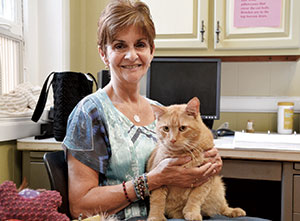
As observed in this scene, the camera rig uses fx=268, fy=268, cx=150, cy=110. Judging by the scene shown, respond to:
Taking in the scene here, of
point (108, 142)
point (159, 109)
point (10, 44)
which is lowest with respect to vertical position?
point (108, 142)

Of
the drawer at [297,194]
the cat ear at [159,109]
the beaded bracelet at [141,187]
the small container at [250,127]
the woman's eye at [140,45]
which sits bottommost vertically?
the drawer at [297,194]

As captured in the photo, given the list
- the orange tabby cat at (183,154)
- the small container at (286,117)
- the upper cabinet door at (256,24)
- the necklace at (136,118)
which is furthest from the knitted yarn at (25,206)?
the small container at (286,117)

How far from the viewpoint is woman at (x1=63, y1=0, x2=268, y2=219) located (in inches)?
34.5

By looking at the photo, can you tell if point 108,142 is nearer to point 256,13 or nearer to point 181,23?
point 181,23

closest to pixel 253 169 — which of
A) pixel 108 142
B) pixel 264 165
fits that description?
pixel 264 165

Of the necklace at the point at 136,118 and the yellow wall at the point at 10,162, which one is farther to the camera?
the yellow wall at the point at 10,162

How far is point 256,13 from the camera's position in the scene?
1.67 m

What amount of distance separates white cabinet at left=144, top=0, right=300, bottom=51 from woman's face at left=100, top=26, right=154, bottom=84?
80 cm

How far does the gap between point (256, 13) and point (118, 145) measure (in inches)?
50.7

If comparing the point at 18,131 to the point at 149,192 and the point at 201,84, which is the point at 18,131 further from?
the point at 201,84

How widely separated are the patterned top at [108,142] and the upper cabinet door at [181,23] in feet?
2.96

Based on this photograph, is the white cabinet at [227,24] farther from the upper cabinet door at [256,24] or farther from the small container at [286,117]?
the small container at [286,117]

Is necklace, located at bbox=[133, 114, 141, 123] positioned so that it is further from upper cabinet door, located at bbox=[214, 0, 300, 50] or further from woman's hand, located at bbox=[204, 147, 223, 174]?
upper cabinet door, located at bbox=[214, 0, 300, 50]

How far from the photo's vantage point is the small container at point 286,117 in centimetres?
183
